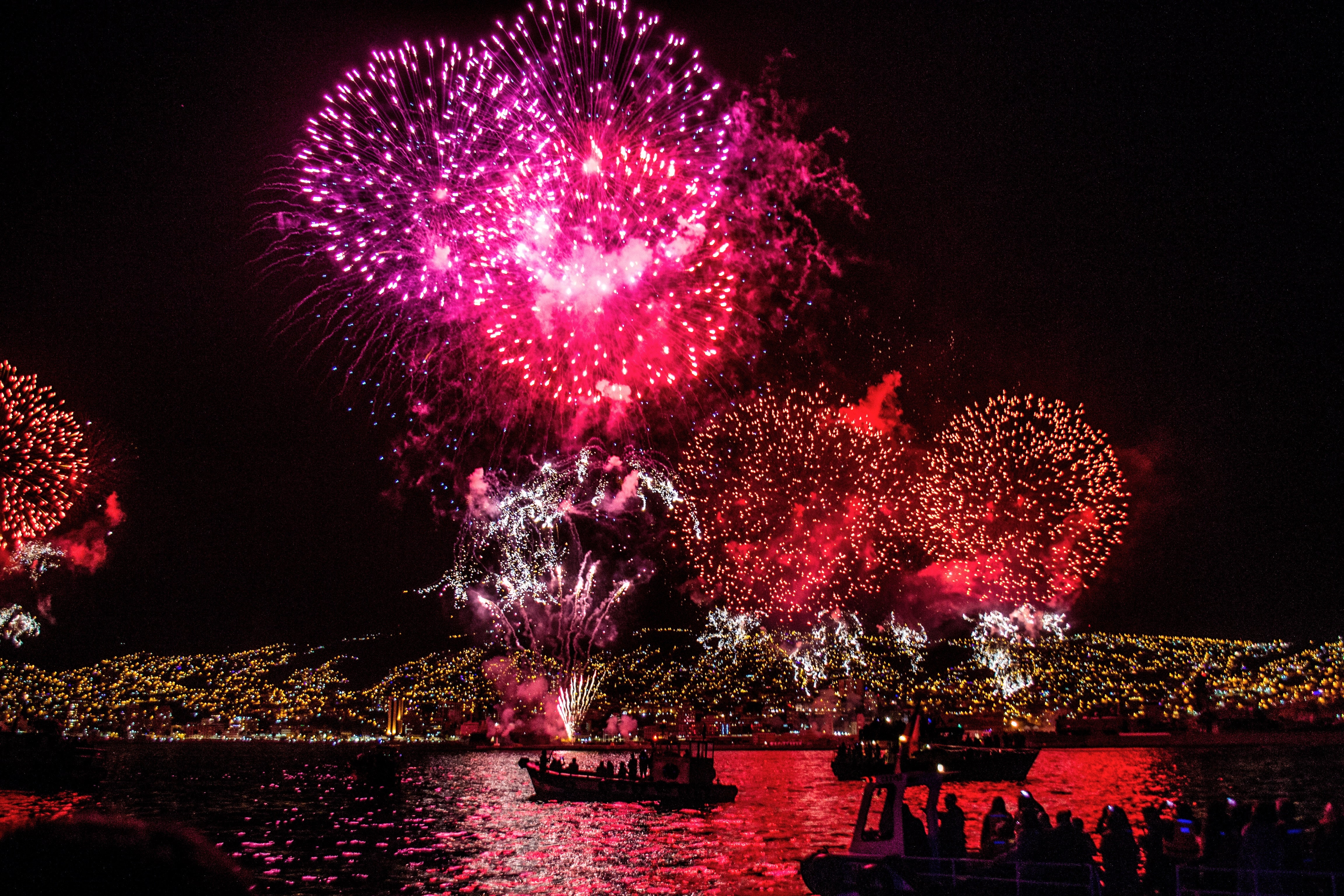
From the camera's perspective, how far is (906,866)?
1473cm

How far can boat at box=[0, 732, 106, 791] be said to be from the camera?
4769 cm

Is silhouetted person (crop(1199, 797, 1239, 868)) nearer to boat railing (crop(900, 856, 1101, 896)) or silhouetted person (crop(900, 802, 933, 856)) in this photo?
boat railing (crop(900, 856, 1101, 896))

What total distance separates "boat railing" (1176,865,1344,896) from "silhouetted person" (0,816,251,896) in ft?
42.6

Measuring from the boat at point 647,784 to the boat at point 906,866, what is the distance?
103 ft

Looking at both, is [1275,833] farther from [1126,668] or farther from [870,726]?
[1126,668]

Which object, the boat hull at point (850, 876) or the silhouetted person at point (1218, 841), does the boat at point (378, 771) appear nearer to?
the boat hull at point (850, 876)

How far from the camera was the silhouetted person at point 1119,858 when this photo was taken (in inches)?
529

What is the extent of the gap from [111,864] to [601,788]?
49.1 m

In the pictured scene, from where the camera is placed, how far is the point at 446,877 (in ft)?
78.1

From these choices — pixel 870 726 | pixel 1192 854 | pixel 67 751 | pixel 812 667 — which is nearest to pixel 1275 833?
pixel 1192 854

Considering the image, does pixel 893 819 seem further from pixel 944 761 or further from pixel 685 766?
pixel 944 761

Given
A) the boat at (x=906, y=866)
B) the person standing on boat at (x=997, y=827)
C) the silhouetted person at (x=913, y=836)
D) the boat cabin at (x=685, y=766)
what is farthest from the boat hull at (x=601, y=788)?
the silhouetted person at (x=913, y=836)

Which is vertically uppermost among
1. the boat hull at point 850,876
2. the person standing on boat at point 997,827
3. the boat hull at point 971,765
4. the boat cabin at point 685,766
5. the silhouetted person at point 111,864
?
the silhouetted person at point 111,864

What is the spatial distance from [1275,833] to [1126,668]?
541 feet
